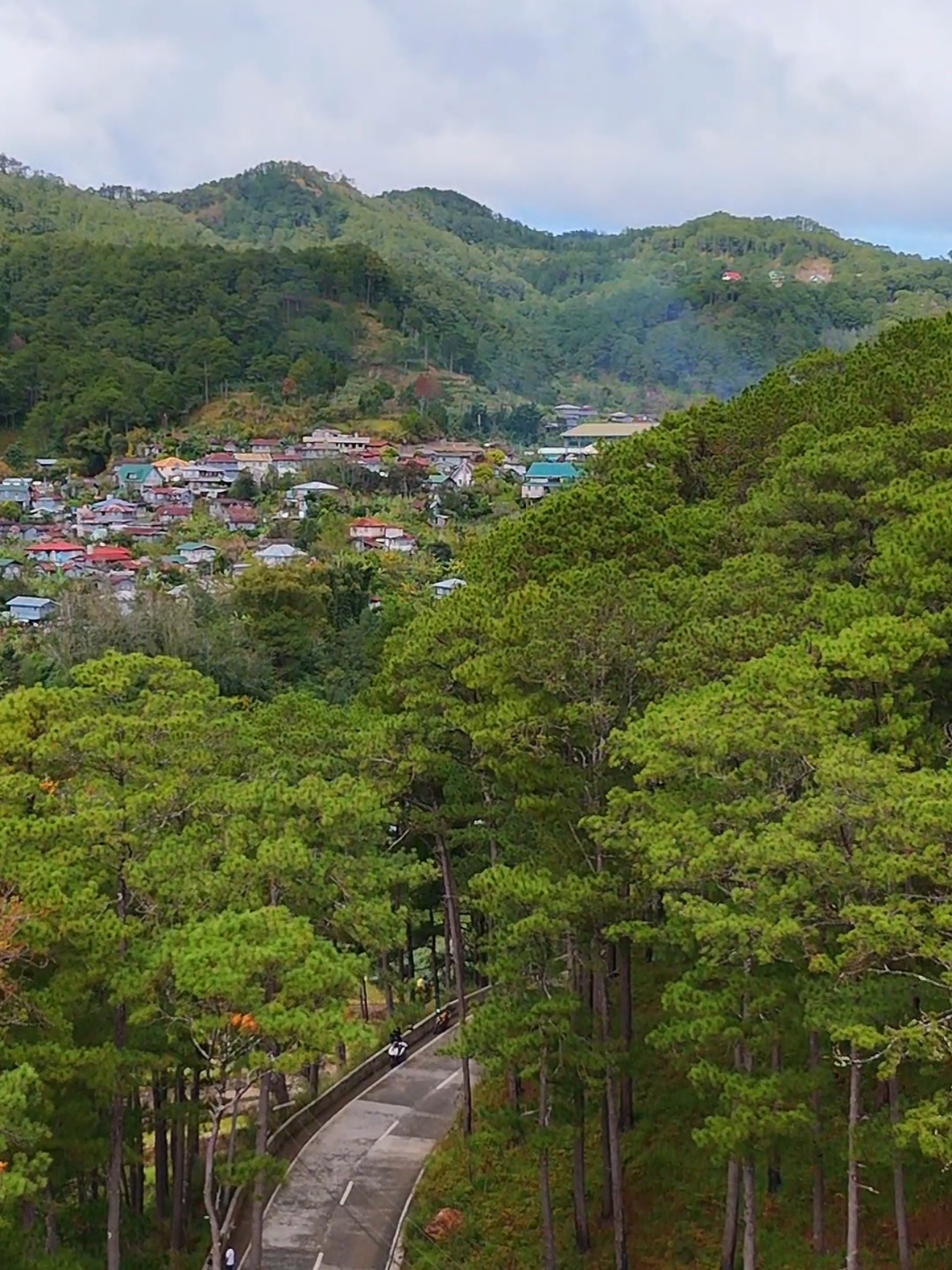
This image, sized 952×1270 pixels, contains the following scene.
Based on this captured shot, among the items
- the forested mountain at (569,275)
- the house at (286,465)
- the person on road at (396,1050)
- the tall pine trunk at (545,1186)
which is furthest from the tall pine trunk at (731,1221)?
the forested mountain at (569,275)

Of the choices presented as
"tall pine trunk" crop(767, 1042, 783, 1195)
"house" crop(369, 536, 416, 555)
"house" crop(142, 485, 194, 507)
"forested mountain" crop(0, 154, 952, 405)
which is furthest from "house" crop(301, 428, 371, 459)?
"tall pine trunk" crop(767, 1042, 783, 1195)

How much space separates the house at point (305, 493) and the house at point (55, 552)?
984 centimetres

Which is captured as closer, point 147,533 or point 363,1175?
point 363,1175

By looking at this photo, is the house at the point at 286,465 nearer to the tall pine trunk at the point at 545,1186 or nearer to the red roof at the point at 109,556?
the red roof at the point at 109,556

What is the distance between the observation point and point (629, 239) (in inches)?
6176

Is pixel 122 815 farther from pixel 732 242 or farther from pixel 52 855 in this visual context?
pixel 732 242

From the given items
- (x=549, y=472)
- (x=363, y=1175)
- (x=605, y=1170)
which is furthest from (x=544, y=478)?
(x=605, y=1170)

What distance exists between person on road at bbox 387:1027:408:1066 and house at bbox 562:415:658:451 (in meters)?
59.4

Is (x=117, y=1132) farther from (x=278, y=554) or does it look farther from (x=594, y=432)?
(x=594, y=432)

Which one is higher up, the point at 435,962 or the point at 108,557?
the point at 108,557

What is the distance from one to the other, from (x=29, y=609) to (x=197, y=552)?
28.1 ft

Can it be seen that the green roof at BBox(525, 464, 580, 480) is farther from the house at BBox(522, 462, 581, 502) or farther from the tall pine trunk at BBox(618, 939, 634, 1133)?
the tall pine trunk at BBox(618, 939, 634, 1133)

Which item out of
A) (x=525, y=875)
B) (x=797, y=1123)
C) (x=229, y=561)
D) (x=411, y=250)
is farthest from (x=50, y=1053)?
(x=411, y=250)

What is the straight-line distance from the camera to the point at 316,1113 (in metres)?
14.6
